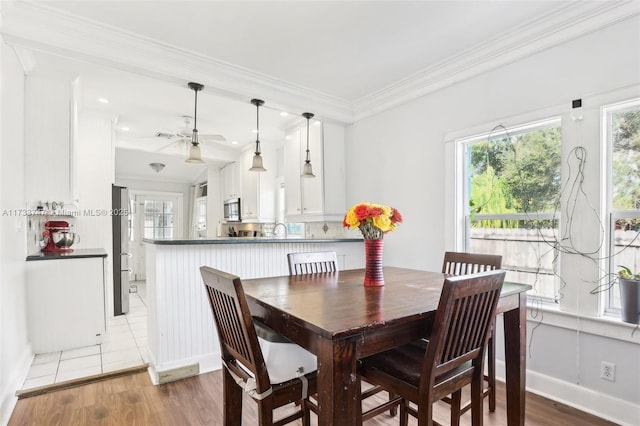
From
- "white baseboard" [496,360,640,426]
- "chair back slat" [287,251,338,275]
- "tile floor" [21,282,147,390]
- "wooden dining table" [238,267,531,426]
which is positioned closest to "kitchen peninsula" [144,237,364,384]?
"tile floor" [21,282,147,390]

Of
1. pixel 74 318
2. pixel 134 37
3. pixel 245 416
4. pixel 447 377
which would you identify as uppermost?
pixel 134 37

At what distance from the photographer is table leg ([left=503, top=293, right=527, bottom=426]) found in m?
1.73

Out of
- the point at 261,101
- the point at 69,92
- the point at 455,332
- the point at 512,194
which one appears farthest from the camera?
the point at 261,101

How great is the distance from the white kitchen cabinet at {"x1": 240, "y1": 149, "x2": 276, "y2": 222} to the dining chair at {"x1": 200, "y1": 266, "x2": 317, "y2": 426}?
3.89 meters

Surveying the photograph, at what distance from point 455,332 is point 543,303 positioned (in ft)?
5.03

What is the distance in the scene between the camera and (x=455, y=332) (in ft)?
4.15

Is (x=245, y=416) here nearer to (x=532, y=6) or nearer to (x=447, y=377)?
(x=447, y=377)

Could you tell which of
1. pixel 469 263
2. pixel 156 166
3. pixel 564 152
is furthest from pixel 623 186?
pixel 156 166

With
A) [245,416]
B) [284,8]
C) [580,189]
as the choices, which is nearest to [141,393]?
[245,416]

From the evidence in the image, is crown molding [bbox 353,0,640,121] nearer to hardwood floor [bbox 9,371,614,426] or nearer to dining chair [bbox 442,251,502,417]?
dining chair [bbox 442,251,502,417]

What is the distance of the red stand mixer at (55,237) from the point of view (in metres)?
3.29

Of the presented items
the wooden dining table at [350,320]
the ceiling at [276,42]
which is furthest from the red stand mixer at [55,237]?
the wooden dining table at [350,320]

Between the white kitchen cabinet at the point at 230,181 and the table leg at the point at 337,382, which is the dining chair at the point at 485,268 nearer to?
the table leg at the point at 337,382

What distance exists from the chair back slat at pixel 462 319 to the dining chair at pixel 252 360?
20.9 inches
